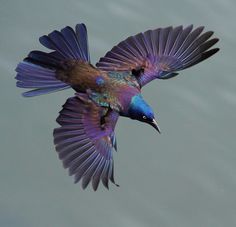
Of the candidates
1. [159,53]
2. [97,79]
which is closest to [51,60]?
[97,79]

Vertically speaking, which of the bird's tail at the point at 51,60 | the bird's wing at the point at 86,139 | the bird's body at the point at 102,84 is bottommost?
the bird's wing at the point at 86,139

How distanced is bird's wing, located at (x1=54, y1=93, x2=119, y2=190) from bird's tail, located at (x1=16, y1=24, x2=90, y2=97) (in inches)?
8.7

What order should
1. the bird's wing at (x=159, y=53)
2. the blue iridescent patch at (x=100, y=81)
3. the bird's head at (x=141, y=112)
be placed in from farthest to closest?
the bird's wing at (x=159, y=53) < the blue iridescent patch at (x=100, y=81) < the bird's head at (x=141, y=112)

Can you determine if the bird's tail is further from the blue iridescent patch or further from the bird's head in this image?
the bird's head

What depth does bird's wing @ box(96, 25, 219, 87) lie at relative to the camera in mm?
5031

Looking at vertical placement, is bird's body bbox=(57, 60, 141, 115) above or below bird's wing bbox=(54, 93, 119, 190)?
above

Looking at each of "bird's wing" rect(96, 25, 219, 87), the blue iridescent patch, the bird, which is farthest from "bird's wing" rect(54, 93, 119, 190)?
"bird's wing" rect(96, 25, 219, 87)

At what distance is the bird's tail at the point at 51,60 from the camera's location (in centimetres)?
479

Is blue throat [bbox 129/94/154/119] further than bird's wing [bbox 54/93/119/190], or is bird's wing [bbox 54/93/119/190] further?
blue throat [bbox 129/94/154/119]

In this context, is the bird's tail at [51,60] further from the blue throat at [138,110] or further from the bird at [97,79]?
the blue throat at [138,110]

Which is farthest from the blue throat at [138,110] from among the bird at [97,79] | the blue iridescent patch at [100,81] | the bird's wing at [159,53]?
the bird's wing at [159,53]

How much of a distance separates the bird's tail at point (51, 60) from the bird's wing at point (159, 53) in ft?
0.72

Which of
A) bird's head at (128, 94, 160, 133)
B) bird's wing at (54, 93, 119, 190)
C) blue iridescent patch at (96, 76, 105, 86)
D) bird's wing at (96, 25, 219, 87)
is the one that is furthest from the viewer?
bird's wing at (96, 25, 219, 87)

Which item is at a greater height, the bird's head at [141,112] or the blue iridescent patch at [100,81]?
the blue iridescent patch at [100,81]
